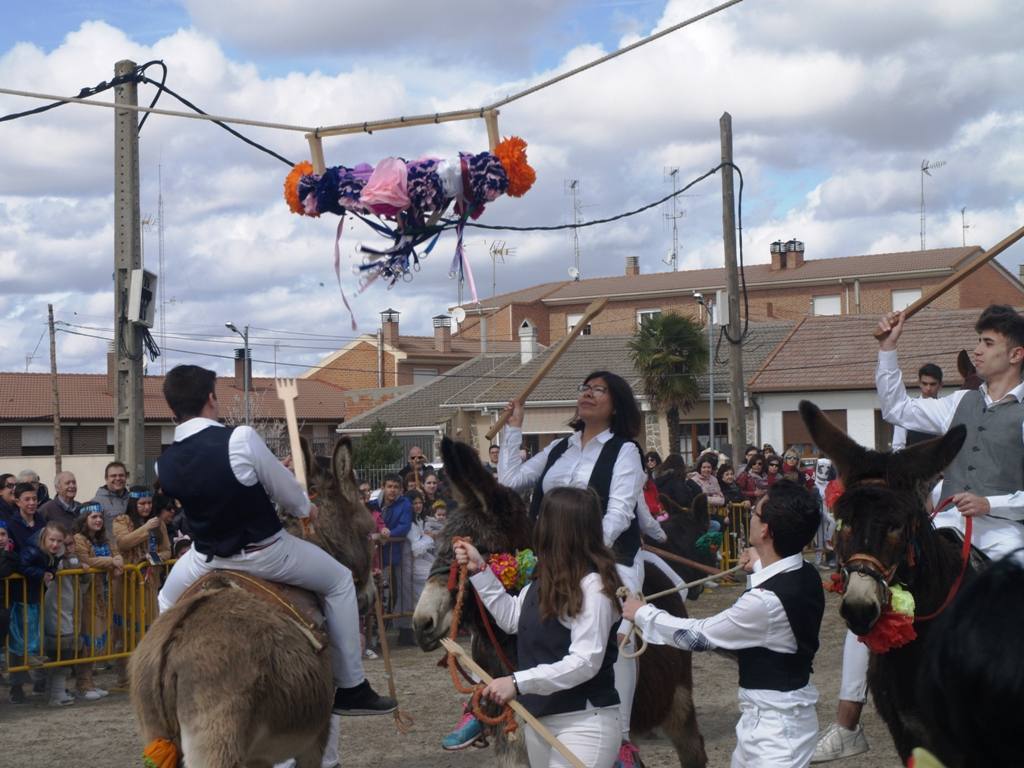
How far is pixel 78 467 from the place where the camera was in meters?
46.5

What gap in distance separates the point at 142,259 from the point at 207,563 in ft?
27.0

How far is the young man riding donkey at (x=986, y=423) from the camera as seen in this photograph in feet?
18.6

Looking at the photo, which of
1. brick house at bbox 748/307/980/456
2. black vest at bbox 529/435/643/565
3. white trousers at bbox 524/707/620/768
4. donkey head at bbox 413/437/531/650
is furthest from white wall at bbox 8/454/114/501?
white trousers at bbox 524/707/620/768

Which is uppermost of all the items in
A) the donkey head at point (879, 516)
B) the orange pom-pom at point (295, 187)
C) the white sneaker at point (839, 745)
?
the orange pom-pom at point (295, 187)

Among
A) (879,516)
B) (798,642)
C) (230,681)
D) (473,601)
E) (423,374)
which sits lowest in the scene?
(230,681)

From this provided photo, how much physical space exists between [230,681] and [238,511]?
862mm

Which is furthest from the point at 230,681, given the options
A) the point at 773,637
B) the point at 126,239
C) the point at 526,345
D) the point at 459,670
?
the point at 526,345

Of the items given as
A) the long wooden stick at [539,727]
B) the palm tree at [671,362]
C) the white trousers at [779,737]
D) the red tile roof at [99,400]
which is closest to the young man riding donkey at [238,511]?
the long wooden stick at [539,727]

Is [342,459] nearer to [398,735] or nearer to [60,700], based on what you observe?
[398,735]

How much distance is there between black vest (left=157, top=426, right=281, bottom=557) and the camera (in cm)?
530

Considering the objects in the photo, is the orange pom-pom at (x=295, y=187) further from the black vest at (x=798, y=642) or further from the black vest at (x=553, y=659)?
the black vest at (x=798, y=642)

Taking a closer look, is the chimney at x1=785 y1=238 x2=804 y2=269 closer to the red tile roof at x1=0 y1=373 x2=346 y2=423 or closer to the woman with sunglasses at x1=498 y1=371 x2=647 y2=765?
the red tile roof at x1=0 y1=373 x2=346 y2=423

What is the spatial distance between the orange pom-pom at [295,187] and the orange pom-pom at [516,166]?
1099 millimetres

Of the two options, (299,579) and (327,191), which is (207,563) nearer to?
(299,579)
